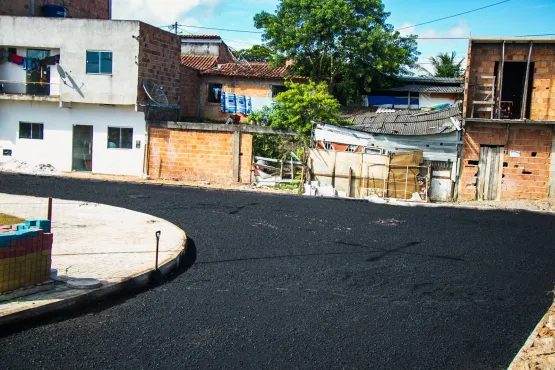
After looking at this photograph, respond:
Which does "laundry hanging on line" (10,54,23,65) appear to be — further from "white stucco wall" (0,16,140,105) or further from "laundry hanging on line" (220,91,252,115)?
"laundry hanging on line" (220,91,252,115)

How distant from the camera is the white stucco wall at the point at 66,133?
2489 centimetres

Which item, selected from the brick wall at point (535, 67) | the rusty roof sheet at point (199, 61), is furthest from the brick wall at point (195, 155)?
the brick wall at point (535, 67)

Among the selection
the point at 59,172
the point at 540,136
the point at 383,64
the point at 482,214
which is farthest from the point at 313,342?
the point at 383,64

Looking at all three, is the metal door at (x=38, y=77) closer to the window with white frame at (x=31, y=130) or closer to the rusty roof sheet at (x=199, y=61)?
the window with white frame at (x=31, y=130)

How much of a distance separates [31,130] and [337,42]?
15.7m

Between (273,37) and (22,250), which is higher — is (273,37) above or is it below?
above

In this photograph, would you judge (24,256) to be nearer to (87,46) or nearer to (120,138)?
(120,138)

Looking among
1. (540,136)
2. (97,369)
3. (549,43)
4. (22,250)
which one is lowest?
(97,369)

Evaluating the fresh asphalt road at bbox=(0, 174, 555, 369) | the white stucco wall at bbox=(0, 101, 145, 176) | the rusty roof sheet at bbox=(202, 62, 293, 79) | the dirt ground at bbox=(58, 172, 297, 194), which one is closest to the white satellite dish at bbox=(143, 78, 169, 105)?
the white stucco wall at bbox=(0, 101, 145, 176)

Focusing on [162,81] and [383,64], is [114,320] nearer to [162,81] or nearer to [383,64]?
[162,81]

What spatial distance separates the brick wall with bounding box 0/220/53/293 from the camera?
6.69 meters

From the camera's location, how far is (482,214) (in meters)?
17.5

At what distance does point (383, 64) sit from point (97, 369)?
82.4 feet

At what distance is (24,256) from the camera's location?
6.84 meters
